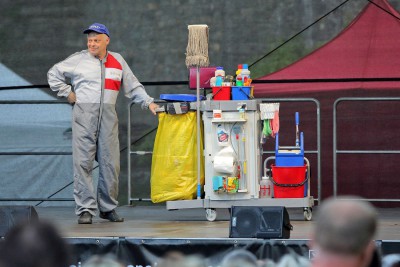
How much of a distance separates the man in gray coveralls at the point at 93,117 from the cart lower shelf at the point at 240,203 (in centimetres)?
58

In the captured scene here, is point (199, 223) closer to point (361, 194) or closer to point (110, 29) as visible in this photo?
point (361, 194)

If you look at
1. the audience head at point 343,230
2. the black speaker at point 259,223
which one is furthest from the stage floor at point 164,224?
the audience head at point 343,230

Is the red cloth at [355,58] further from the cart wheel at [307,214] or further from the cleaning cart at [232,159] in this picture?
the cart wheel at [307,214]

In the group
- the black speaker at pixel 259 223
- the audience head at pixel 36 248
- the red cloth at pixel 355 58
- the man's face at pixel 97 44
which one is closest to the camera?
the audience head at pixel 36 248

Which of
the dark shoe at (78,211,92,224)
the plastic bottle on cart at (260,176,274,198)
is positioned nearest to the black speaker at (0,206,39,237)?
the dark shoe at (78,211,92,224)

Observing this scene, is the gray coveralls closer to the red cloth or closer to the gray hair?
the red cloth

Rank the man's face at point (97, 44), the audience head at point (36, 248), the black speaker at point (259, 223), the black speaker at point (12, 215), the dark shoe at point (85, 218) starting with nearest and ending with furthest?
the audience head at point (36, 248), the black speaker at point (259, 223), the black speaker at point (12, 215), the dark shoe at point (85, 218), the man's face at point (97, 44)

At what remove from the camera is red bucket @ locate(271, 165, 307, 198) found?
9.42 m

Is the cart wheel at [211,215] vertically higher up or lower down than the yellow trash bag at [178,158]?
lower down

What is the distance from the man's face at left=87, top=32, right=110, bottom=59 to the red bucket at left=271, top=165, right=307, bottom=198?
184cm

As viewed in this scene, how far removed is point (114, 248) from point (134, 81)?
316 cm

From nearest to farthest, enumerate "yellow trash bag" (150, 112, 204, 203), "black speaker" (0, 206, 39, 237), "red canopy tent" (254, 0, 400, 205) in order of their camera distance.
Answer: "black speaker" (0, 206, 39, 237) → "yellow trash bag" (150, 112, 204, 203) → "red canopy tent" (254, 0, 400, 205)

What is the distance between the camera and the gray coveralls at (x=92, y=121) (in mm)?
9203

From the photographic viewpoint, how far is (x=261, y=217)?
6.89m
